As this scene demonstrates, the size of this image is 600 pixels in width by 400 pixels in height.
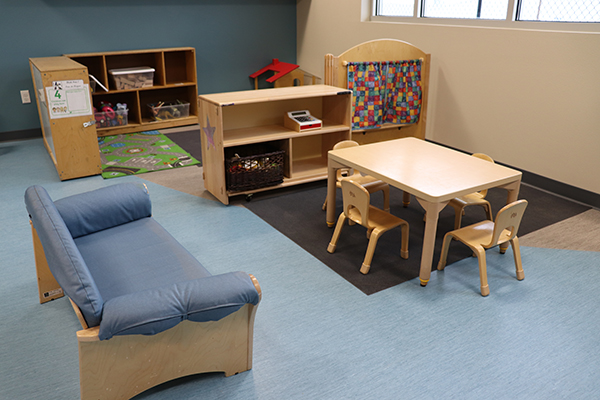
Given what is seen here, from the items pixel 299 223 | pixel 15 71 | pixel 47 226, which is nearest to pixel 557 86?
pixel 299 223

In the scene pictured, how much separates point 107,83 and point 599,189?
533 centimetres

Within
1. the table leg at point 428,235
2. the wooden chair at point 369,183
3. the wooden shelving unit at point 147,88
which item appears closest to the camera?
the table leg at point 428,235

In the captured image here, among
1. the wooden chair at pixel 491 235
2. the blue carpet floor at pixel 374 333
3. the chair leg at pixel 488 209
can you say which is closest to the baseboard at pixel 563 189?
the blue carpet floor at pixel 374 333

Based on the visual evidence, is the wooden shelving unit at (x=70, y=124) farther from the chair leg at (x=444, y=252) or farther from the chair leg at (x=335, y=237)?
the chair leg at (x=444, y=252)

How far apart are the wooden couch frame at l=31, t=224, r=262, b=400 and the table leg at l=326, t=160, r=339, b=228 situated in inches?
61.4

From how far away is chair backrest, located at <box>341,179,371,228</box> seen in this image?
2934 mm

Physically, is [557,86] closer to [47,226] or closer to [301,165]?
[301,165]

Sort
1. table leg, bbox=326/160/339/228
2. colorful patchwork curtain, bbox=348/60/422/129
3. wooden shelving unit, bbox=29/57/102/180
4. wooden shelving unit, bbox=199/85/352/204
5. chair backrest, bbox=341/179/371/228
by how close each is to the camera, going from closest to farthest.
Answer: chair backrest, bbox=341/179/371/228 < table leg, bbox=326/160/339/228 < wooden shelving unit, bbox=199/85/352/204 < wooden shelving unit, bbox=29/57/102/180 < colorful patchwork curtain, bbox=348/60/422/129

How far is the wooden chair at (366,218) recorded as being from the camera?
9.73 ft

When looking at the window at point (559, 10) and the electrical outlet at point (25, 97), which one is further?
the electrical outlet at point (25, 97)

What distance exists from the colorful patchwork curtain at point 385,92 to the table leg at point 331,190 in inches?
54.7

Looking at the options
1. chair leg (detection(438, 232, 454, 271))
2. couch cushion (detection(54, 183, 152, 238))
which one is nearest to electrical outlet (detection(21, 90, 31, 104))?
couch cushion (detection(54, 183, 152, 238))

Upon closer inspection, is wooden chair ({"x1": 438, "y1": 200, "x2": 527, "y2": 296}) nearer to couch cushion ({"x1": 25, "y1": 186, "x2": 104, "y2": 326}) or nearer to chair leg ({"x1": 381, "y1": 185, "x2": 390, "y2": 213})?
chair leg ({"x1": 381, "y1": 185, "x2": 390, "y2": 213})

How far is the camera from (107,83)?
588 centimetres
